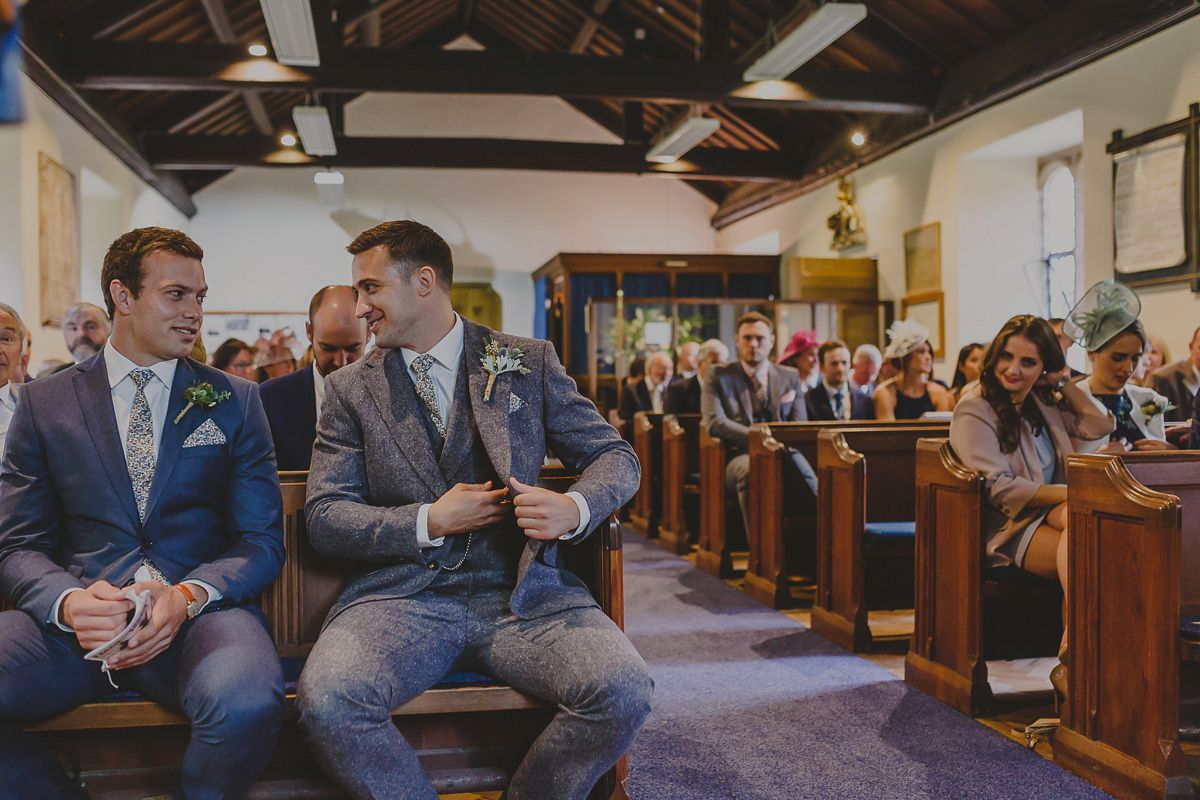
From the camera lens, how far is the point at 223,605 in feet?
6.59

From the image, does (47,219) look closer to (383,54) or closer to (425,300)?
(383,54)

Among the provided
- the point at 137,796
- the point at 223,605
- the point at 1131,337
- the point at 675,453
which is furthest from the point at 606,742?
the point at 675,453

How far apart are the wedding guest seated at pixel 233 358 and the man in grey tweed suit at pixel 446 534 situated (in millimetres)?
2624

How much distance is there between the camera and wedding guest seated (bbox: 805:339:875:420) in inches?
244

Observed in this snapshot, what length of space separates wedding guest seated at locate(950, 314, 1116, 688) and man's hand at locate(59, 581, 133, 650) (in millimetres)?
2484

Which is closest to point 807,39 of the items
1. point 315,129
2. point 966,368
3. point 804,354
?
point 804,354

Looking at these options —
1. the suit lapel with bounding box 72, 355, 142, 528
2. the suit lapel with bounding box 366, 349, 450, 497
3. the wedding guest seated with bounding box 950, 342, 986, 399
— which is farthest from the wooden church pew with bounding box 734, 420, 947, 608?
the suit lapel with bounding box 72, 355, 142, 528

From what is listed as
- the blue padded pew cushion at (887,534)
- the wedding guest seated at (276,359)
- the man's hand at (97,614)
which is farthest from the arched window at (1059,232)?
the man's hand at (97,614)

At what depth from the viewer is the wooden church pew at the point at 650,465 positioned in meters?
6.87

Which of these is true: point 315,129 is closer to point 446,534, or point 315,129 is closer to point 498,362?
point 498,362

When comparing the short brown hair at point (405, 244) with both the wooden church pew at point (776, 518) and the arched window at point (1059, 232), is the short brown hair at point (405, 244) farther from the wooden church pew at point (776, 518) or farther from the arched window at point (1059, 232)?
the arched window at point (1059, 232)

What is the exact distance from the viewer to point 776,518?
15.5ft

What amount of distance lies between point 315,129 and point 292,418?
7.26m

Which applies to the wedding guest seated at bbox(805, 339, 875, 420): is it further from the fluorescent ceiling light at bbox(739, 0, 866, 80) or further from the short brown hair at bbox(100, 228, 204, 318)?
the short brown hair at bbox(100, 228, 204, 318)
